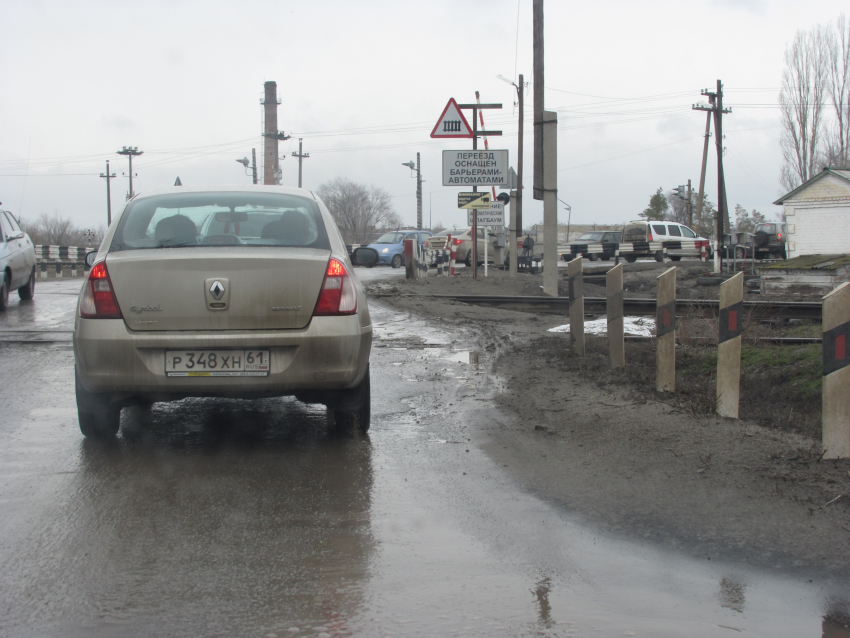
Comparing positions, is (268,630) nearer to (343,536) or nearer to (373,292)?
(343,536)

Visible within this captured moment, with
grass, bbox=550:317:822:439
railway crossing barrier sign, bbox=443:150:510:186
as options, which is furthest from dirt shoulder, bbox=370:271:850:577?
railway crossing barrier sign, bbox=443:150:510:186

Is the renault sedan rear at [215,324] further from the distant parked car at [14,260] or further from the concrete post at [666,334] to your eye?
the distant parked car at [14,260]

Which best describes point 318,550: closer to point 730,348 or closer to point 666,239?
point 730,348

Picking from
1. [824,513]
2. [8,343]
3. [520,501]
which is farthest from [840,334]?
[8,343]

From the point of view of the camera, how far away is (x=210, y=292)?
4.29 metres

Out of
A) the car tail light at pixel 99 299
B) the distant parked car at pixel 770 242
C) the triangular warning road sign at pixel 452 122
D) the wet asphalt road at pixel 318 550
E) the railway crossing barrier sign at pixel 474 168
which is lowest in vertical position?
the wet asphalt road at pixel 318 550

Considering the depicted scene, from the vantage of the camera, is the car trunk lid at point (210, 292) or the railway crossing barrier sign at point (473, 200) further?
the railway crossing barrier sign at point (473, 200)

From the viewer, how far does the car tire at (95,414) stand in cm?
457

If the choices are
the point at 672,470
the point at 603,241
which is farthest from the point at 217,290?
the point at 603,241

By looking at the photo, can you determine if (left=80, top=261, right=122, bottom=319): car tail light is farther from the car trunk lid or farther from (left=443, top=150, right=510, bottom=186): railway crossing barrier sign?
(left=443, top=150, right=510, bottom=186): railway crossing barrier sign

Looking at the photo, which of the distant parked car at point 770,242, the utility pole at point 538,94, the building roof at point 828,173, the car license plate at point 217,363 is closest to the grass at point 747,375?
the car license plate at point 217,363

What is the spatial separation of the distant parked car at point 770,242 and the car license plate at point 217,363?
Answer: 1590 inches

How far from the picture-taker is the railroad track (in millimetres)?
10289

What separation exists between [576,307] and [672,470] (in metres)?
3.59
